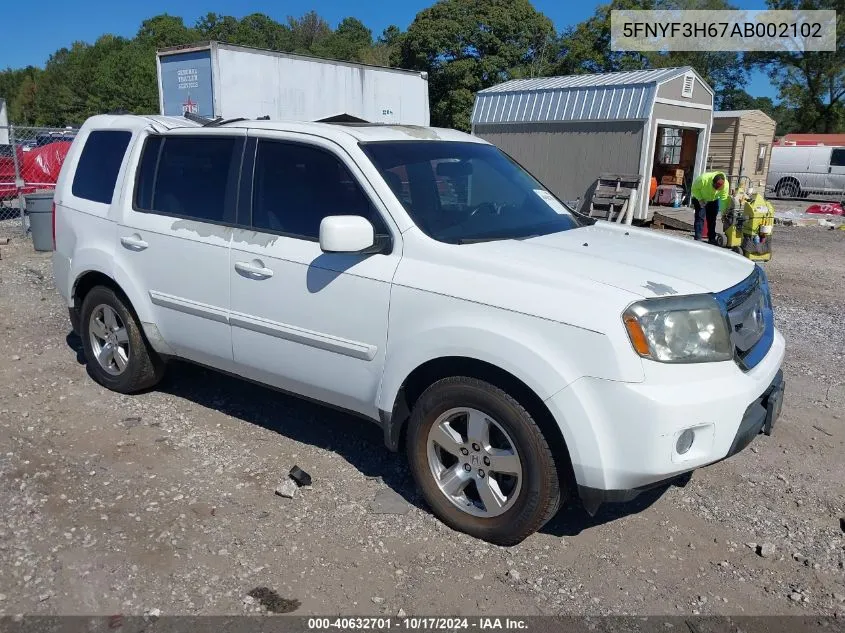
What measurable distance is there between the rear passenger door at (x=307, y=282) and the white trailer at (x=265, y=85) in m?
7.84

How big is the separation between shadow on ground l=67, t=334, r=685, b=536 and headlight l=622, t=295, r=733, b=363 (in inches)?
45.4

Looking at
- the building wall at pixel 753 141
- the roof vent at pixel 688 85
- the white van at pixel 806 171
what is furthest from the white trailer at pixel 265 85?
the white van at pixel 806 171

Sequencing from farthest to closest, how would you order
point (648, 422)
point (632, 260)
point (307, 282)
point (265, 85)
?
point (265, 85) → point (307, 282) → point (632, 260) → point (648, 422)

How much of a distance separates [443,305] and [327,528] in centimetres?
128

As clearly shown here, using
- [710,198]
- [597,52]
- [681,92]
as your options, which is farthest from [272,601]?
[597,52]

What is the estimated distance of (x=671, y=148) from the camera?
80.2 ft

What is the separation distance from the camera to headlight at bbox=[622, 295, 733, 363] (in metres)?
2.92

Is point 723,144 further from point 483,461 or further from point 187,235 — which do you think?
point 483,461

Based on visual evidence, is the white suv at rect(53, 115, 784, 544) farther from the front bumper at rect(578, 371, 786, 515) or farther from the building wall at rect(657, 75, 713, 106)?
the building wall at rect(657, 75, 713, 106)

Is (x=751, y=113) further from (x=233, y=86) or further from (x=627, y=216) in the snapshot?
(x=233, y=86)

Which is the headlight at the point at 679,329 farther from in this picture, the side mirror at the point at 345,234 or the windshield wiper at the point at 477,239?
the side mirror at the point at 345,234

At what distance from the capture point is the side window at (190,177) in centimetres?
430

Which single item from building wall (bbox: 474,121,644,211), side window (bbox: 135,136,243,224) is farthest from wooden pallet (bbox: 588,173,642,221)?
side window (bbox: 135,136,243,224)

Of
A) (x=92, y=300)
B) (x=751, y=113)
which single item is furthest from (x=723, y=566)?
(x=751, y=113)
